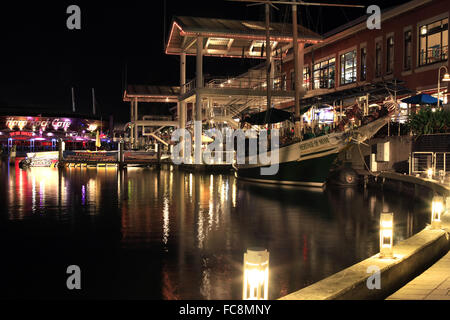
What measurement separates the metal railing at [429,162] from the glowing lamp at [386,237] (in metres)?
12.1

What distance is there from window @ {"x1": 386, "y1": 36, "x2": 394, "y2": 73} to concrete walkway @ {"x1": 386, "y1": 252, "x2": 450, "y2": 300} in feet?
78.1

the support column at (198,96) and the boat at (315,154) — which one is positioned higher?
the support column at (198,96)

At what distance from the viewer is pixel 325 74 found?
123ft

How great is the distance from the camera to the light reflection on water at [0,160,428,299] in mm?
→ 7129

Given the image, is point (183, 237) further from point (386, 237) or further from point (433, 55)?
point (433, 55)

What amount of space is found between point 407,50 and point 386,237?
23369mm

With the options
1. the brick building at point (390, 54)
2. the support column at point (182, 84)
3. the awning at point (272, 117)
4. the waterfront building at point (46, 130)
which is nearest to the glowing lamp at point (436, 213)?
the awning at point (272, 117)

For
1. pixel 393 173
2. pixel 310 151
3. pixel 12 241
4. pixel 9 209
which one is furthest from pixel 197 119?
pixel 12 241

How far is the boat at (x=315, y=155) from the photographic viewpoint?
21.2 meters

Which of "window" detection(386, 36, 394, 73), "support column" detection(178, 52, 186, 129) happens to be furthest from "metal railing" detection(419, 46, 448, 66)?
"support column" detection(178, 52, 186, 129)

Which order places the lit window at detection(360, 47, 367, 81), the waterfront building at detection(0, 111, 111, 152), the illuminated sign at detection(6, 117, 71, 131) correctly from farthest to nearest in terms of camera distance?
the illuminated sign at detection(6, 117, 71, 131) < the waterfront building at detection(0, 111, 111, 152) < the lit window at detection(360, 47, 367, 81)

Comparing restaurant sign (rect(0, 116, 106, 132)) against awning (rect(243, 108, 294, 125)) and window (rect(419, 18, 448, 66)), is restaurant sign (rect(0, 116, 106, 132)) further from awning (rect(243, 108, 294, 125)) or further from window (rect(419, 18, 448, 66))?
window (rect(419, 18, 448, 66))

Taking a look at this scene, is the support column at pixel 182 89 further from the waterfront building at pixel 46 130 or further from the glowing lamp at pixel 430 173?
the waterfront building at pixel 46 130

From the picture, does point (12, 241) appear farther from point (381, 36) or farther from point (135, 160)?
point (135, 160)
